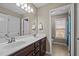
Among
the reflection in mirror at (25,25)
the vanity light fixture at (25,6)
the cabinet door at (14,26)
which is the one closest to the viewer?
the cabinet door at (14,26)

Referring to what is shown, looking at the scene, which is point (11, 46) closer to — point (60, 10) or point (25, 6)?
point (25, 6)

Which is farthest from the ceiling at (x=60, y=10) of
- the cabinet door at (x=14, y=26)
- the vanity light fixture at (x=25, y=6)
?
the cabinet door at (x=14, y=26)

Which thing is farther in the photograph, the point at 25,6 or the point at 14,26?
the point at 25,6

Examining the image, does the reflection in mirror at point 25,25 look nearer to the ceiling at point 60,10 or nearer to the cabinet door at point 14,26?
the cabinet door at point 14,26

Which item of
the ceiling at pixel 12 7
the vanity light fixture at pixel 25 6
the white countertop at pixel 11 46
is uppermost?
the vanity light fixture at pixel 25 6

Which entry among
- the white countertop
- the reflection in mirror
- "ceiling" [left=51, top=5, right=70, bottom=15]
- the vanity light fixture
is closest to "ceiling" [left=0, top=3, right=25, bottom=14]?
the vanity light fixture

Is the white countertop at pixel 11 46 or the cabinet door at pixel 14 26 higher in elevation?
the cabinet door at pixel 14 26

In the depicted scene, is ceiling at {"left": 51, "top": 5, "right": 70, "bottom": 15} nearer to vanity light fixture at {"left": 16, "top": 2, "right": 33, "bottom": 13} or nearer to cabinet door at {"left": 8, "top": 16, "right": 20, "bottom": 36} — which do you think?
vanity light fixture at {"left": 16, "top": 2, "right": 33, "bottom": 13}

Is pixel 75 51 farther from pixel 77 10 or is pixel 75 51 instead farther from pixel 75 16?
pixel 77 10

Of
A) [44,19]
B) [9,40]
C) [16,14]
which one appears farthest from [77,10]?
[9,40]

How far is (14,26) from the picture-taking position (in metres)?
1.75

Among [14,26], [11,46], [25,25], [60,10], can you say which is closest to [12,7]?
[14,26]

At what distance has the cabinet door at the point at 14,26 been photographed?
1683 millimetres

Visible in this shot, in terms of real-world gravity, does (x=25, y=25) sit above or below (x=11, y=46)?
above
